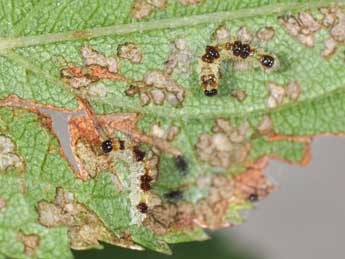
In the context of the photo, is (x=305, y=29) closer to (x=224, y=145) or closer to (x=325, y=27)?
(x=325, y=27)

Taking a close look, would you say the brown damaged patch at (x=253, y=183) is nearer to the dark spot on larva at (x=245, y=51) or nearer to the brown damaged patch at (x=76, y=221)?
the dark spot on larva at (x=245, y=51)

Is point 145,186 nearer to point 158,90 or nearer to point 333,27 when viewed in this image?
point 158,90

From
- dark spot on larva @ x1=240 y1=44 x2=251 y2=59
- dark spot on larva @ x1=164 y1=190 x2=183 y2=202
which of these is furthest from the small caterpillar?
dark spot on larva @ x1=164 y1=190 x2=183 y2=202

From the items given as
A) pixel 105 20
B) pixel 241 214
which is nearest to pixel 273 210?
pixel 241 214

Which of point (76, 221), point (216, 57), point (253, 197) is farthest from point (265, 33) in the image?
point (76, 221)

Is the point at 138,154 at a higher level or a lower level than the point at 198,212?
higher

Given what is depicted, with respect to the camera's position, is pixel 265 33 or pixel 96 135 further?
pixel 96 135

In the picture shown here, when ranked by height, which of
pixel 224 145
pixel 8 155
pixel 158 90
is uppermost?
pixel 158 90

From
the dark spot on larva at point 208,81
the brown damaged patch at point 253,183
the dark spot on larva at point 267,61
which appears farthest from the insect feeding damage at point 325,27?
the brown damaged patch at point 253,183
